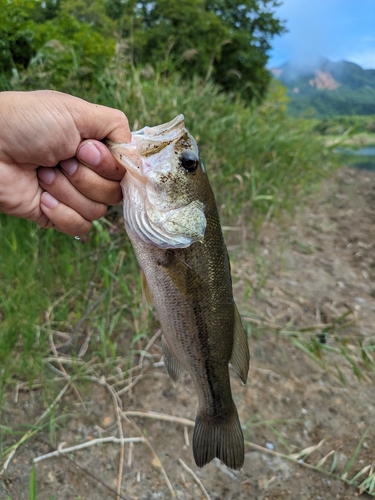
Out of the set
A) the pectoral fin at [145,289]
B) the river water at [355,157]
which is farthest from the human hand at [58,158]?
the river water at [355,157]

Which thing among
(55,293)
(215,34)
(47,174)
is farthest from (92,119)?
(215,34)

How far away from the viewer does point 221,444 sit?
1.52 m

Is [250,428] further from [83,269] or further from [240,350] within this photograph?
[83,269]

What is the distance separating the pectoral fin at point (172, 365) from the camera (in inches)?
59.7

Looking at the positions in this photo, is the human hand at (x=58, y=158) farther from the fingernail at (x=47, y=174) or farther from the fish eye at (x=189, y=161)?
the fish eye at (x=189, y=161)

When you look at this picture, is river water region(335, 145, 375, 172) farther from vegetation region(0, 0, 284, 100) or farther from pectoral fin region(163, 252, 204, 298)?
pectoral fin region(163, 252, 204, 298)

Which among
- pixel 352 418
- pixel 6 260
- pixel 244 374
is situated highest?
pixel 244 374

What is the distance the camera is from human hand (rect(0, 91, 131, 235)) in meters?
1.35

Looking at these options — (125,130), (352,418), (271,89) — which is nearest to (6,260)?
(125,130)

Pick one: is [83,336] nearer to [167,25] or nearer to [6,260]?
[6,260]

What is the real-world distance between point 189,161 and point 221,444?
1.09 metres

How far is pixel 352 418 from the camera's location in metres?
2.38

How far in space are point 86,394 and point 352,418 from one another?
1599mm

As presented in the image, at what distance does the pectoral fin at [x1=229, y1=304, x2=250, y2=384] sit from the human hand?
2.32 ft
